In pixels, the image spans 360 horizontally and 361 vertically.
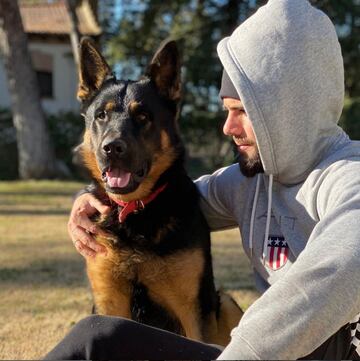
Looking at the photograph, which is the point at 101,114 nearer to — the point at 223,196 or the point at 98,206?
the point at 98,206

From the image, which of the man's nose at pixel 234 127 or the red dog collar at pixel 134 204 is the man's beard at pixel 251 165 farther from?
the red dog collar at pixel 134 204

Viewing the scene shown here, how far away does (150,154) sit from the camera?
336 cm

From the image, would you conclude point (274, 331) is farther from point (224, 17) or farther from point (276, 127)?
point (224, 17)

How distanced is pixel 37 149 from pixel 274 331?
46.4ft

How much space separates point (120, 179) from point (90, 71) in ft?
2.45

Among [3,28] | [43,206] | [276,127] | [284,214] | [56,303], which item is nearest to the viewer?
[276,127]

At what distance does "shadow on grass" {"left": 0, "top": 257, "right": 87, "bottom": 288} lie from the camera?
5727 millimetres

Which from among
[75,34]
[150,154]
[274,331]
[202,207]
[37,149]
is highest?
[274,331]

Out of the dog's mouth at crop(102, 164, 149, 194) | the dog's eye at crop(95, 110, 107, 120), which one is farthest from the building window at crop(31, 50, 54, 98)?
the dog's mouth at crop(102, 164, 149, 194)

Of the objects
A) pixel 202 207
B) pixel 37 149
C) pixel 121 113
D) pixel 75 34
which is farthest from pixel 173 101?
pixel 75 34

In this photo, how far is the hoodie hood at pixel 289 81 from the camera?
7.38ft

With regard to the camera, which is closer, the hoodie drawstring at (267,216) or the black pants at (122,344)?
the black pants at (122,344)

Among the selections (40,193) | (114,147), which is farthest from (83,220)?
(40,193)

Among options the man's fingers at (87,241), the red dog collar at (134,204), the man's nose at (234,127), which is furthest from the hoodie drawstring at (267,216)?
the man's fingers at (87,241)
